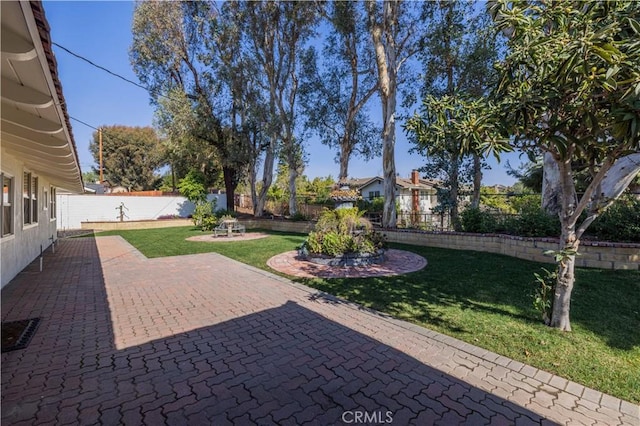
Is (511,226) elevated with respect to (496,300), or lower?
elevated

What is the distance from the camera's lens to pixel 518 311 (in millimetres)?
4355

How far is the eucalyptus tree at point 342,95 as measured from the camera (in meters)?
17.1

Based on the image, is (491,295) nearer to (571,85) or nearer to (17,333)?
(571,85)

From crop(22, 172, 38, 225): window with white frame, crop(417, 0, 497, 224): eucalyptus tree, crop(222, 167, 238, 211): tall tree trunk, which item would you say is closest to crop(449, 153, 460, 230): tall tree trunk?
crop(417, 0, 497, 224): eucalyptus tree

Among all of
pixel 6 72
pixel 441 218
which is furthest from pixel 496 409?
pixel 441 218

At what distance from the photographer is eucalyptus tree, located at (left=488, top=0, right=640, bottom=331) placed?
244 centimetres

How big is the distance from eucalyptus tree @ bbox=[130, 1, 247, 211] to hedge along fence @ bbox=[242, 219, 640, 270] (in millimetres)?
12500

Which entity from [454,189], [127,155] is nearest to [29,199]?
[454,189]

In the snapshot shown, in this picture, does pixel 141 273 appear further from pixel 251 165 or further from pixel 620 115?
pixel 251 165

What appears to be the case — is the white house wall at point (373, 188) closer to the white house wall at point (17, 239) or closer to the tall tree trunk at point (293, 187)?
the tall tree trunk at point (293, 187)

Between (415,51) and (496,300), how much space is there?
12851 mm

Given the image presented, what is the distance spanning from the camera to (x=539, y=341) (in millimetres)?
3465

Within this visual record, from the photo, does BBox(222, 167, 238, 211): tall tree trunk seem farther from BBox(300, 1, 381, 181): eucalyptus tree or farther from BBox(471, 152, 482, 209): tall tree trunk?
BBox(471, 152, 482, 209): tall tree trunk

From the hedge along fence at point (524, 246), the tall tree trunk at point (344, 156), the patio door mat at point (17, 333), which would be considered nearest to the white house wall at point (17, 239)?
the patio door mat at point (17, 333)
